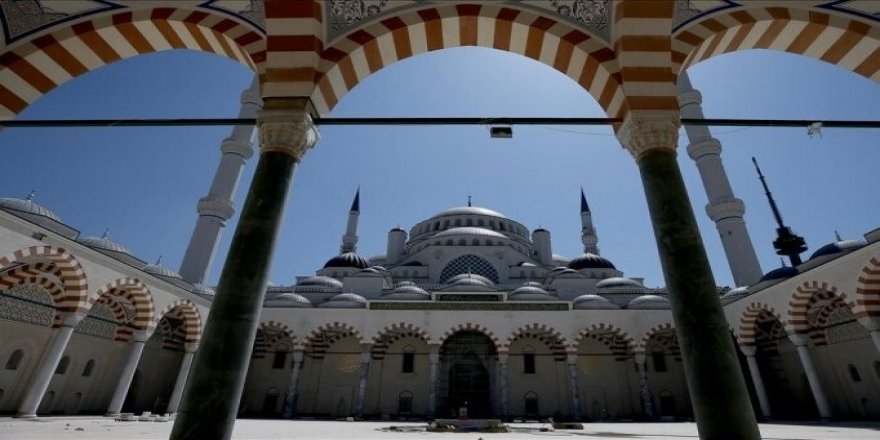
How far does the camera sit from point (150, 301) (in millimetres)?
12602

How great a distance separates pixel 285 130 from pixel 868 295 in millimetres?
13148

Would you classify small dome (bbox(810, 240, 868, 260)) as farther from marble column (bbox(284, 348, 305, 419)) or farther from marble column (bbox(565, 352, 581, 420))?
marble column (bbox(284, 348, 305, 419))

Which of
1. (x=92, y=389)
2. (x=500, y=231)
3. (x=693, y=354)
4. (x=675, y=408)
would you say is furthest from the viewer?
(x=500, y=231)

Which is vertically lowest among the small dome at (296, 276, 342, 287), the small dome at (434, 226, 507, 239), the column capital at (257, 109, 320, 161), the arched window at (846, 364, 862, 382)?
the arched window at (846, 364, 862, 382)

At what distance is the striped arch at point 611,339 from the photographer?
55.3 ft

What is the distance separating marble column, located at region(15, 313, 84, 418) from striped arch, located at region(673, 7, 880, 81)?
13404 millimetres

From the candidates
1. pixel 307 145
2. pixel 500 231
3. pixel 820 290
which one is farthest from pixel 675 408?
pixel 307 145

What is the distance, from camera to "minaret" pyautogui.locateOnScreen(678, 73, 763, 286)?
17661 millimetres

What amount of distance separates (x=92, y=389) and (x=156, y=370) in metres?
2.26

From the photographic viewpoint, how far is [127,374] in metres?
12.4

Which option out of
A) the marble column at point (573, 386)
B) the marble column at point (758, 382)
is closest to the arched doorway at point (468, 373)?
the marble column at point (573, 386)

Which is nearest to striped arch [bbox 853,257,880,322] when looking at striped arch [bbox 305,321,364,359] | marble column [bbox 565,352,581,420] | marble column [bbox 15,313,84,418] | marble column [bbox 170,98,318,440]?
marble column [bbox 565,352,581,420]

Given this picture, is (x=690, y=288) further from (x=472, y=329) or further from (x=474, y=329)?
(x=472, y=329)

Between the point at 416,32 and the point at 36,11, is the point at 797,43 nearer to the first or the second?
the point at 416,32
